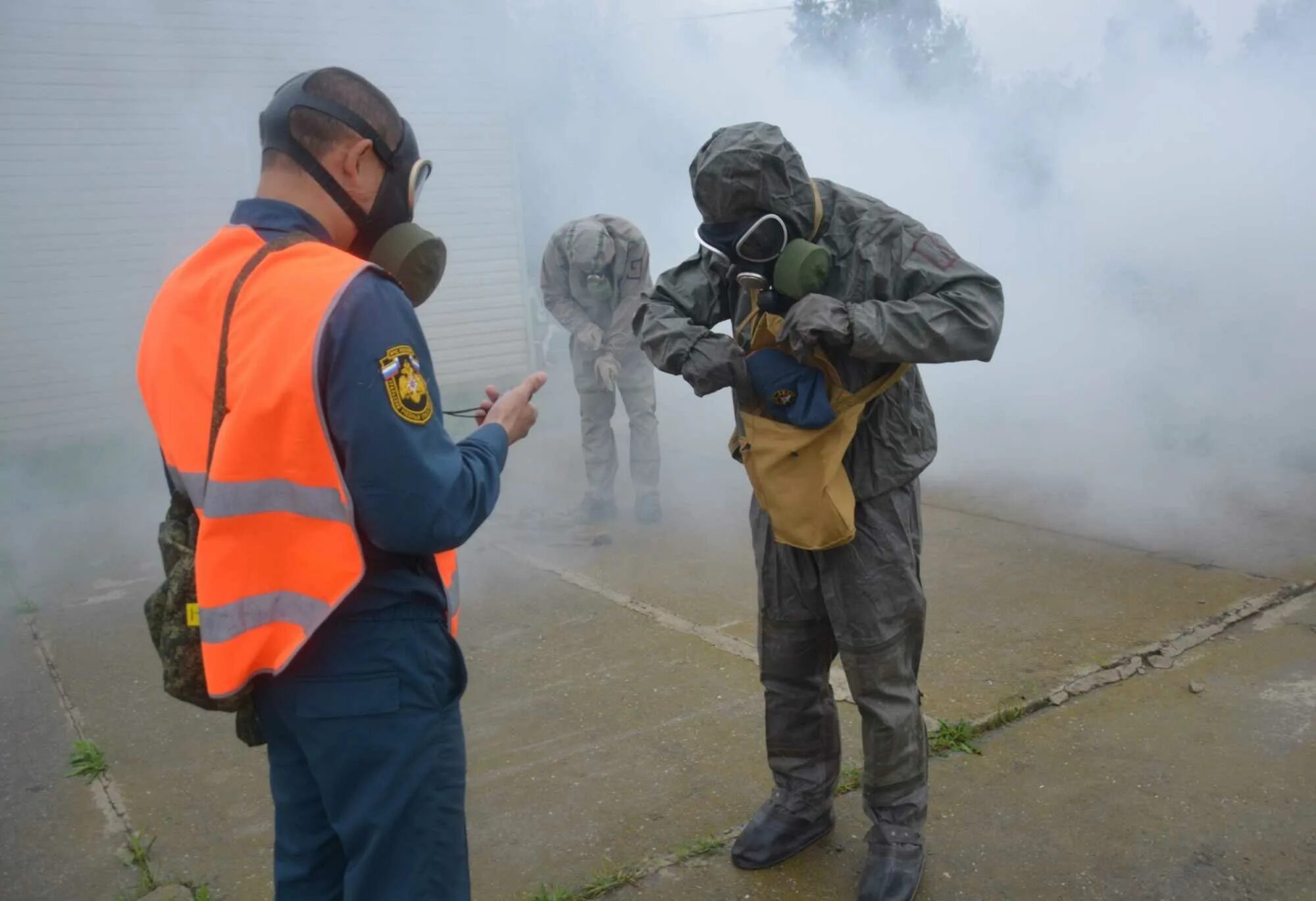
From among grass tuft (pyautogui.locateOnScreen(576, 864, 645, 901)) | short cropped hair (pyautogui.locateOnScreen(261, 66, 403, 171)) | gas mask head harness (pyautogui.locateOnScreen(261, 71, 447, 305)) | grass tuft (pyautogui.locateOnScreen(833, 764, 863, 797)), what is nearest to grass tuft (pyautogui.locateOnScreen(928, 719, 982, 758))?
grass tuft (pyautogui.locateOnScreen(833, 764, 863, 797))

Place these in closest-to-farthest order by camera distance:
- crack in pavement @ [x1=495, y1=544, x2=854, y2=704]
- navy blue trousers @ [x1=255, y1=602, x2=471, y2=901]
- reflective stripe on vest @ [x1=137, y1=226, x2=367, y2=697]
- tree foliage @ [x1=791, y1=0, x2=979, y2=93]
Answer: reflective stripe on vest @ [x1=137, y1=226, x2=367, y2=697], navy blue trousers @ [x1=255, y1=602, x2=471, y2=901], crack in pavement @ [x1=495, y1=544, x2=854, y2=704], tree foliage @ [x1=791, y1=0, x2=979, y2=93]

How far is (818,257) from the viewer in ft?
7.20

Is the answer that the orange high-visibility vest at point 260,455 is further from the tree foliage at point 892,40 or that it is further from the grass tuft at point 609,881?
the tree foliage at point 892,40

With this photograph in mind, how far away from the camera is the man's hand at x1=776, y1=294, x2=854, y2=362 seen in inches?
83.4

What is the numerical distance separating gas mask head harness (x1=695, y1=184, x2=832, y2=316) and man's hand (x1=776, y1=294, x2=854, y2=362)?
0.05m

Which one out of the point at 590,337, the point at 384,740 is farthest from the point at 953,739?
the point at 590,337

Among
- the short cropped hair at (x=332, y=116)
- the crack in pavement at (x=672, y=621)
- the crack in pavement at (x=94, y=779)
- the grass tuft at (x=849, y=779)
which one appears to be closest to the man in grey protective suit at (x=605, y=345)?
the crack in pavement at (x=672, y=621)

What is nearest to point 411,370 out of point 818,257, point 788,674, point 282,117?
point 282,117

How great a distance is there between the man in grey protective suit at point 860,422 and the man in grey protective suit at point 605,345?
3.12m

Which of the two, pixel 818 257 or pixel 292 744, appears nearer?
pixel 292 744

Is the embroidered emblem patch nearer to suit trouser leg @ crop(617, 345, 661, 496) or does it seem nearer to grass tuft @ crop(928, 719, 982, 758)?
grass tuft @ crop(928, 719, 982, 758)

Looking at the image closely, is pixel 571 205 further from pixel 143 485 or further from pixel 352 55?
pixel 143 485

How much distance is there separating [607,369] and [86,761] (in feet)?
10.0

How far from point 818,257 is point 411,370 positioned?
0.99m
